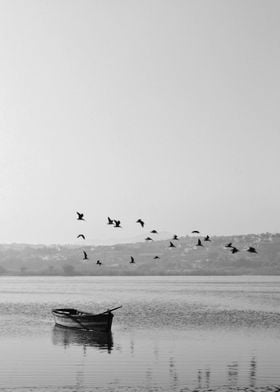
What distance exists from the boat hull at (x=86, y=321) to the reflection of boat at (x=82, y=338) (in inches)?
18.7

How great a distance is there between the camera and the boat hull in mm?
63875

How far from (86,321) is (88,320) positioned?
357mm

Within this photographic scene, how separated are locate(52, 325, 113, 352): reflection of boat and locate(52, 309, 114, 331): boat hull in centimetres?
48

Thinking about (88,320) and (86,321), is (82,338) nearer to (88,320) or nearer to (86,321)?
(88,320)

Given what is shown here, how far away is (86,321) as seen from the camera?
216 feet

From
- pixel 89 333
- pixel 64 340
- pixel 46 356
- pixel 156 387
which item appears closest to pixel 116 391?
pixel 156 387

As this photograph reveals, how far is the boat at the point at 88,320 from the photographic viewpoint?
6388 cm

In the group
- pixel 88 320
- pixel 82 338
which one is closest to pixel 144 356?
pixel 82 338

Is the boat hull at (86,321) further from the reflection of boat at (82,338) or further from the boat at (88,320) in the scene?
the reflection of boat at (82,338)

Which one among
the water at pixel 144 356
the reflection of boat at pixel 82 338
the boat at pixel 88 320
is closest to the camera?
the water at pixel 144 356

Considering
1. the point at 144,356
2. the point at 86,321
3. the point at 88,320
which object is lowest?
the point at 144,356

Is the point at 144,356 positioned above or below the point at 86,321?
below

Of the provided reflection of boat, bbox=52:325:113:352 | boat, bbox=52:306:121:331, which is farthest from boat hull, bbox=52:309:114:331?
reflection of boat, bbox=52:325:113:352

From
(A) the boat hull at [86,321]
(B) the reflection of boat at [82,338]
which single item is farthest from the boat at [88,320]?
(B) the reflection of boat at [82,338]
